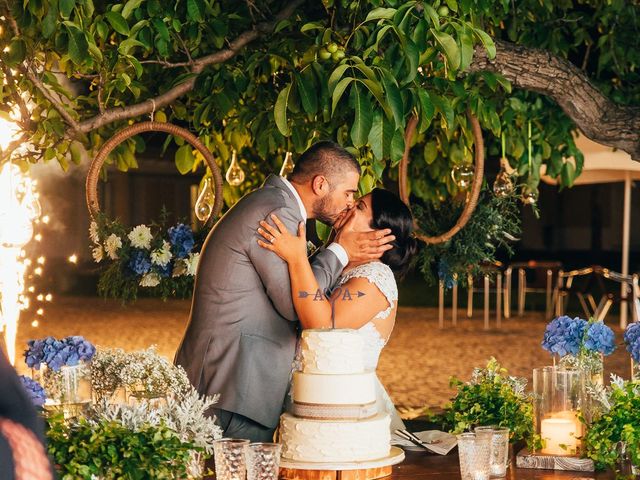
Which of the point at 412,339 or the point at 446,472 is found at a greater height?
the point at 446,472

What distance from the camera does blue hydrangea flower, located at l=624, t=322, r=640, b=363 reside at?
136 inches

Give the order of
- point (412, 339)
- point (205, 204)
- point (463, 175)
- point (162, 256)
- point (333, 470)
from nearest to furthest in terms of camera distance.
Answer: point (333, 470)
point (162, 256)
point (205, 204)
point (463, 175)
point (412, 339)

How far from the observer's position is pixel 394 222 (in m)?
4.06

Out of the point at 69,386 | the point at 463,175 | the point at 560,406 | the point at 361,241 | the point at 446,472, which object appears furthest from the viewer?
the point at 463,175

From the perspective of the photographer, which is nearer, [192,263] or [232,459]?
[232,459]

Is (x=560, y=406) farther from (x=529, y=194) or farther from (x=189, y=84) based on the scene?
(x=529, y=194)

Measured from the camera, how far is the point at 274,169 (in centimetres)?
727

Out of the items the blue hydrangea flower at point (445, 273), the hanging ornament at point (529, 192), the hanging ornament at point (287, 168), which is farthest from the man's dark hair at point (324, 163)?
the hanging ornament at point (529, 192)

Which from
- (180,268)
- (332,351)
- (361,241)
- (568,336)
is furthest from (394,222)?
(332,351)

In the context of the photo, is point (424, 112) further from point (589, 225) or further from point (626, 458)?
point (589, 225)

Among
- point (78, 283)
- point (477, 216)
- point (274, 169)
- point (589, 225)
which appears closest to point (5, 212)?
point (274, 169)

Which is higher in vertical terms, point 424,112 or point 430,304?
point 424,112

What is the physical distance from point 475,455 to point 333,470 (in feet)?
1.37

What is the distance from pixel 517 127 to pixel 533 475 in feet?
13.2
